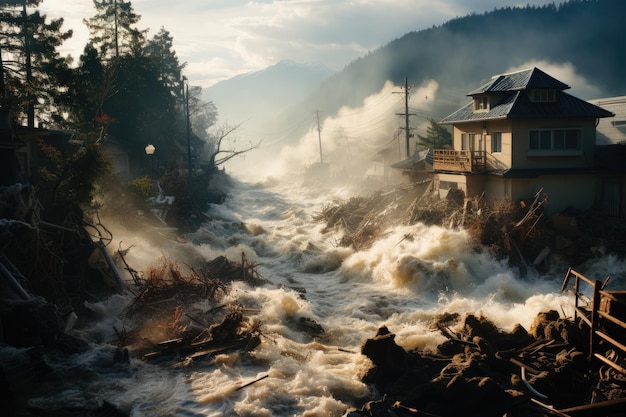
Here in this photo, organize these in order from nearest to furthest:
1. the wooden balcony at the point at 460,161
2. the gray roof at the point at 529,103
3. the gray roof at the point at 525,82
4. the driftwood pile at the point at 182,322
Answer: the driftwood pile at the point at 182,322 → the gray roof at the point at 529,103 → the gray roof at the point at 525,82 → the wooden balcony at the point at 460,161

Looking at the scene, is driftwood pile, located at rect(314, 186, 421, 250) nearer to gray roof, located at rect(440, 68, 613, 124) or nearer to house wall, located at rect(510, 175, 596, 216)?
house wall, located at rect(510, 175, 596, 216)

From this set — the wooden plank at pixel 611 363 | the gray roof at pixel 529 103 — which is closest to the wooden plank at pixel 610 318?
the wooden plank at pixel 611 363

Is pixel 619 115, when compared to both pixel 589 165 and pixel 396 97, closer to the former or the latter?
pixel 589 165

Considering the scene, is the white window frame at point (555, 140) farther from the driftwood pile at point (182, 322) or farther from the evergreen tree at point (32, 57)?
the evergreen tree at point (32, 57)

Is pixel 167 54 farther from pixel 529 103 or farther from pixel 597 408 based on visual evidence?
pixel 597 408

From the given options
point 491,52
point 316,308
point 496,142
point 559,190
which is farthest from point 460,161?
point 491,52

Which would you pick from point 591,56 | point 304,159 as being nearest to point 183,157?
point 304,159

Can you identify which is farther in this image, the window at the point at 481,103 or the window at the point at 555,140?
the window at the point at 481,103
